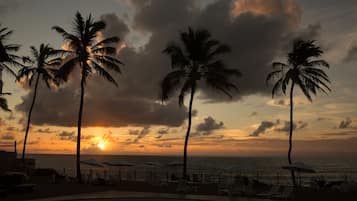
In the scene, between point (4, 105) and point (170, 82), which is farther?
point (4, 105)

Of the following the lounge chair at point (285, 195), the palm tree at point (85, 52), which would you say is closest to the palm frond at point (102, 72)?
the palm tree at point (85, 52)

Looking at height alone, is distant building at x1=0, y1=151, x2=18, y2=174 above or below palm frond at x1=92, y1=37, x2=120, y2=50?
below

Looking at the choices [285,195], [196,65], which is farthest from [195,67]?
[285,195]

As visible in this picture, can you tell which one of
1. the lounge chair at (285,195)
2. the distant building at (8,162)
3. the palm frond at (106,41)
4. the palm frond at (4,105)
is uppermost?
the palm frond at (106,41)

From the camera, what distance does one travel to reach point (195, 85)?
91.4ft

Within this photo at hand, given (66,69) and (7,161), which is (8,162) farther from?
(66,69)

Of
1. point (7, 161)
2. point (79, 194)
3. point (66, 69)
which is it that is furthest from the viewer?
point (7, 161)

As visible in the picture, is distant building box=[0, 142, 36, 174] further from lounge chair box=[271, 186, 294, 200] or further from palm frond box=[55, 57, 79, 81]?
lounge chair box=[271, 186, 294, 200]

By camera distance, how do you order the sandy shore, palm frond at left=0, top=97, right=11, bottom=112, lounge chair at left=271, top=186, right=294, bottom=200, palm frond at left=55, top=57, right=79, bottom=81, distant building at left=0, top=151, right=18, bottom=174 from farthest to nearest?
palm frond at left=0, top=97, right=11, bottom=112
distant building at left=0, top=151, right=18, bottom=174
palm frond at left=55, top=57, right=79, bottom=81
lounge chair at left=271, top=186, right=294, bottom=200
the sandy shore

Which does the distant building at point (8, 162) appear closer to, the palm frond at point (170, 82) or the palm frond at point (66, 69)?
the palm frond at point (66, 69)

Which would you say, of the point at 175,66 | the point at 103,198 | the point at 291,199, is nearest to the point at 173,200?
the point at 103,198

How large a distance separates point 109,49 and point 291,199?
54.1ft

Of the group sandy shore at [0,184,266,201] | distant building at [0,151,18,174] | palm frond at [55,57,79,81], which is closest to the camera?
sandy shore at [0,184,266,201]

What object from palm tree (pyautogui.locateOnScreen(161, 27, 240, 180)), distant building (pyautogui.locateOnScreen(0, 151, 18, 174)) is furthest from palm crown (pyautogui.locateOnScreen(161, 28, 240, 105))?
distant building (pyautogui.locateOnScreen(0, 151, 18, 174))
